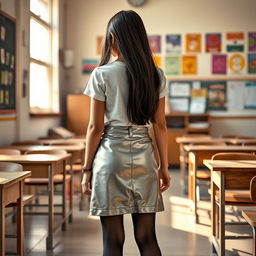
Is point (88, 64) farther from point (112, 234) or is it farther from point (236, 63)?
point (112, 234)

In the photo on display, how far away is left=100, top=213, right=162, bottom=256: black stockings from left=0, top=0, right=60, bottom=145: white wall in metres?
3.72

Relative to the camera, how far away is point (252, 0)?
880 cm

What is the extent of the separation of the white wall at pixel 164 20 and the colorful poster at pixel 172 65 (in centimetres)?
52

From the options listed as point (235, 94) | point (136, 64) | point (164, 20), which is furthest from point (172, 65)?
point (136, 64)

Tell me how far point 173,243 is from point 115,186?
2.05 metres

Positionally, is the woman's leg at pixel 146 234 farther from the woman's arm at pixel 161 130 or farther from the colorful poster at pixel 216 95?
the colorful poster at pixel 216 95

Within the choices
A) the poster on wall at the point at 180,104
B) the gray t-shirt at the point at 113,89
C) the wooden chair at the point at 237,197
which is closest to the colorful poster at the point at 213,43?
the poster on wall at the point at 180,104

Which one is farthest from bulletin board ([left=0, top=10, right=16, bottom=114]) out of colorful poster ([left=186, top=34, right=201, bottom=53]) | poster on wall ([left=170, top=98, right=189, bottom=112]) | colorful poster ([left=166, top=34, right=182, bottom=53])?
colorful poster ([left=186, top=34, right=201, bottom=53])

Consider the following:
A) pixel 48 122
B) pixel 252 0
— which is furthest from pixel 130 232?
pixel 252 0

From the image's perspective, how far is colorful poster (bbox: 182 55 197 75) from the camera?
894 centimetres

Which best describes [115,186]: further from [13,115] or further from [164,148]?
[13,115]

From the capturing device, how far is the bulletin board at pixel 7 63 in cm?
535

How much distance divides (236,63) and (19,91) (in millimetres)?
4595

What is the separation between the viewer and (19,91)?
6.03 metres
